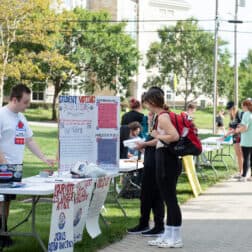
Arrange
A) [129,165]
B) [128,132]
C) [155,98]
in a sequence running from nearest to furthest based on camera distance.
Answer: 1. [155,98]
2. [129,165]
3. [128,132]

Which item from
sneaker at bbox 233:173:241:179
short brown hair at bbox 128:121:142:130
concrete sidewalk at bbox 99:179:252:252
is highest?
short brown hair at bbox 128:121:142:130

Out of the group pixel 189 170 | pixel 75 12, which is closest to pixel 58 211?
pixel 189 170

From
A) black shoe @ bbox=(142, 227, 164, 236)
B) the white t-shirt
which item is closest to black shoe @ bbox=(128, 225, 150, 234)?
black shoe @ bbox=(142, 227, 164, 236)

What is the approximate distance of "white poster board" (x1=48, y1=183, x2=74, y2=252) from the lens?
7.63m

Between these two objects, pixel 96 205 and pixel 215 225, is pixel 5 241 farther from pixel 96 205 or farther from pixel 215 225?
pixel 215 225

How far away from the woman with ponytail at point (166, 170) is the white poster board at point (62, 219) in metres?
1.36

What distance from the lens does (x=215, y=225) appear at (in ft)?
35.6

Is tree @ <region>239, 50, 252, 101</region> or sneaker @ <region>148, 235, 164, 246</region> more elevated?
tree @ <region>239, 50, 252, 101</region>

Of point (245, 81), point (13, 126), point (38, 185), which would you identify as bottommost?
point (38, 185)

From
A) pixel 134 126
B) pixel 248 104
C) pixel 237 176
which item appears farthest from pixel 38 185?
pixel 237 176

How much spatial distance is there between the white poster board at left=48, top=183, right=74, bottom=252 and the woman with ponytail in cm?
136

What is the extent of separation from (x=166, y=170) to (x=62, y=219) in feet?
5.30

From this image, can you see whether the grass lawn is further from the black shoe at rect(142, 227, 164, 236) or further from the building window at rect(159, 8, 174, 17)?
the building window at rect(159, 8, 174, 17)

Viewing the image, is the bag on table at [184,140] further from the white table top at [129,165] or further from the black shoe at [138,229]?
the white table top at [129,165]
